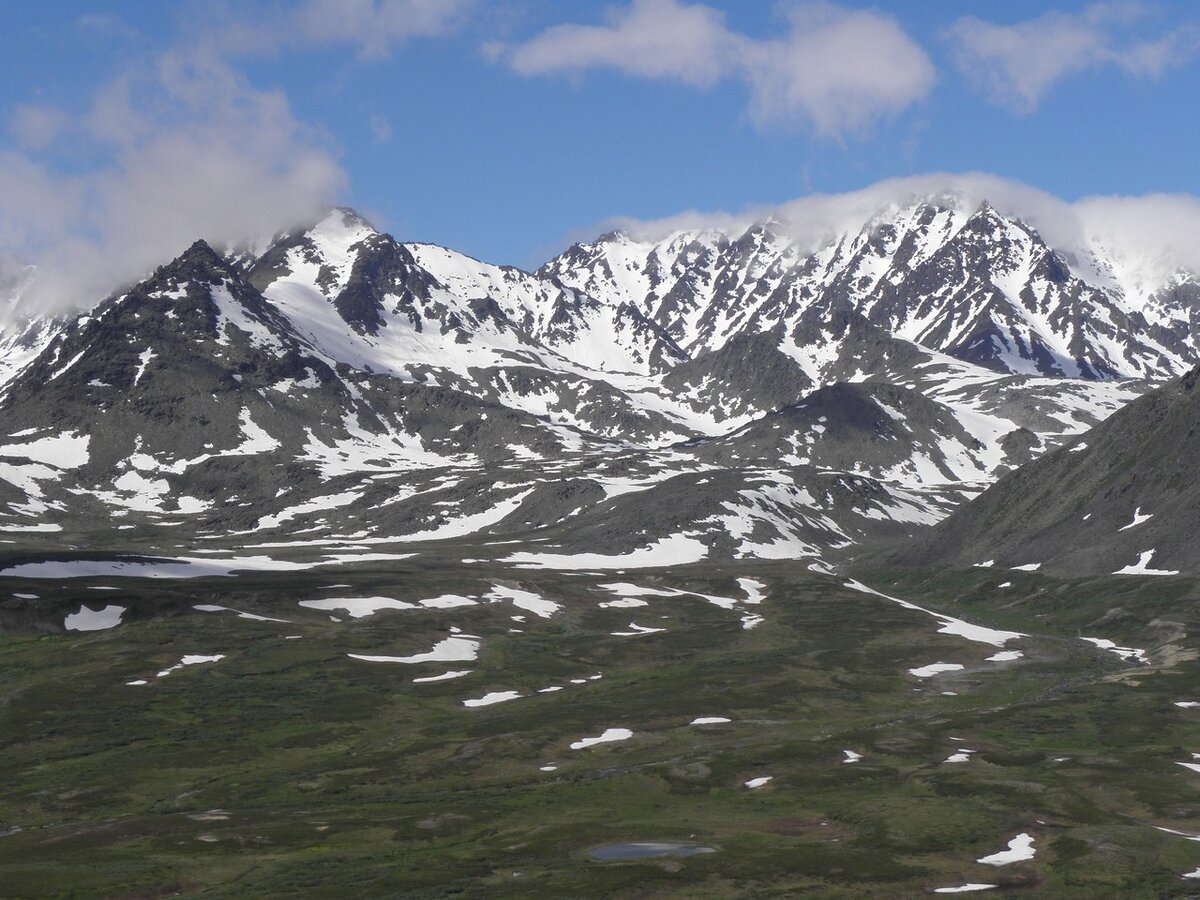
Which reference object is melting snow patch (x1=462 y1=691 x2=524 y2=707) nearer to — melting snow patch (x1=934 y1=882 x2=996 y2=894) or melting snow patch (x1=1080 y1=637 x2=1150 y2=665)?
melting snow patch (x1=1080 y1=637 x2=1150 y2=665)

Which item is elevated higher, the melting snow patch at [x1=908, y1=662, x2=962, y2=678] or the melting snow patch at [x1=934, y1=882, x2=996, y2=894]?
the melting snow patch at [x1=908, y1=662, x2=962, y2=678]

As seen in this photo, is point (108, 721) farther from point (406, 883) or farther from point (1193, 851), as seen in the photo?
point (1193, 851)

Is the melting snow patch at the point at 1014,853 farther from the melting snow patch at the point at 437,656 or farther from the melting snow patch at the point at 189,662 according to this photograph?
the melting snow patch at the point at 189,662

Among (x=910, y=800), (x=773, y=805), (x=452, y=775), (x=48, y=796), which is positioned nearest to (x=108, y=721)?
(x=48, y=796)

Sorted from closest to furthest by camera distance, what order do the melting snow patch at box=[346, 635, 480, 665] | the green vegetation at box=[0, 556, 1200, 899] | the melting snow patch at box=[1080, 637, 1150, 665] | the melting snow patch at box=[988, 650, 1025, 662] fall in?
the green vegetation at box=[0, 556, 1200, 899], the melting snow patch at box=[988, 650, 1025, 662], the melting snow patch at box=[1080, 637, 1150, 665], the melting snow patch at box=[346, 635, 480, 665]

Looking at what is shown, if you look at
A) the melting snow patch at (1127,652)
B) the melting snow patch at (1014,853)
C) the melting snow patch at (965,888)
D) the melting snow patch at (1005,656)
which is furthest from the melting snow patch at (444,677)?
the melting snow patch at (965,888)

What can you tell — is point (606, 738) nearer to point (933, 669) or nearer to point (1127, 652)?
point (933, 669)

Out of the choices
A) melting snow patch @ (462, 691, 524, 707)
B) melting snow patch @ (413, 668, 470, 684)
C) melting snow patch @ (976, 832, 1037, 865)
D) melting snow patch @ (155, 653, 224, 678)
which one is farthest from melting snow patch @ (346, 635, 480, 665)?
melting snow patch @ (976, 832, 1037, 865)
